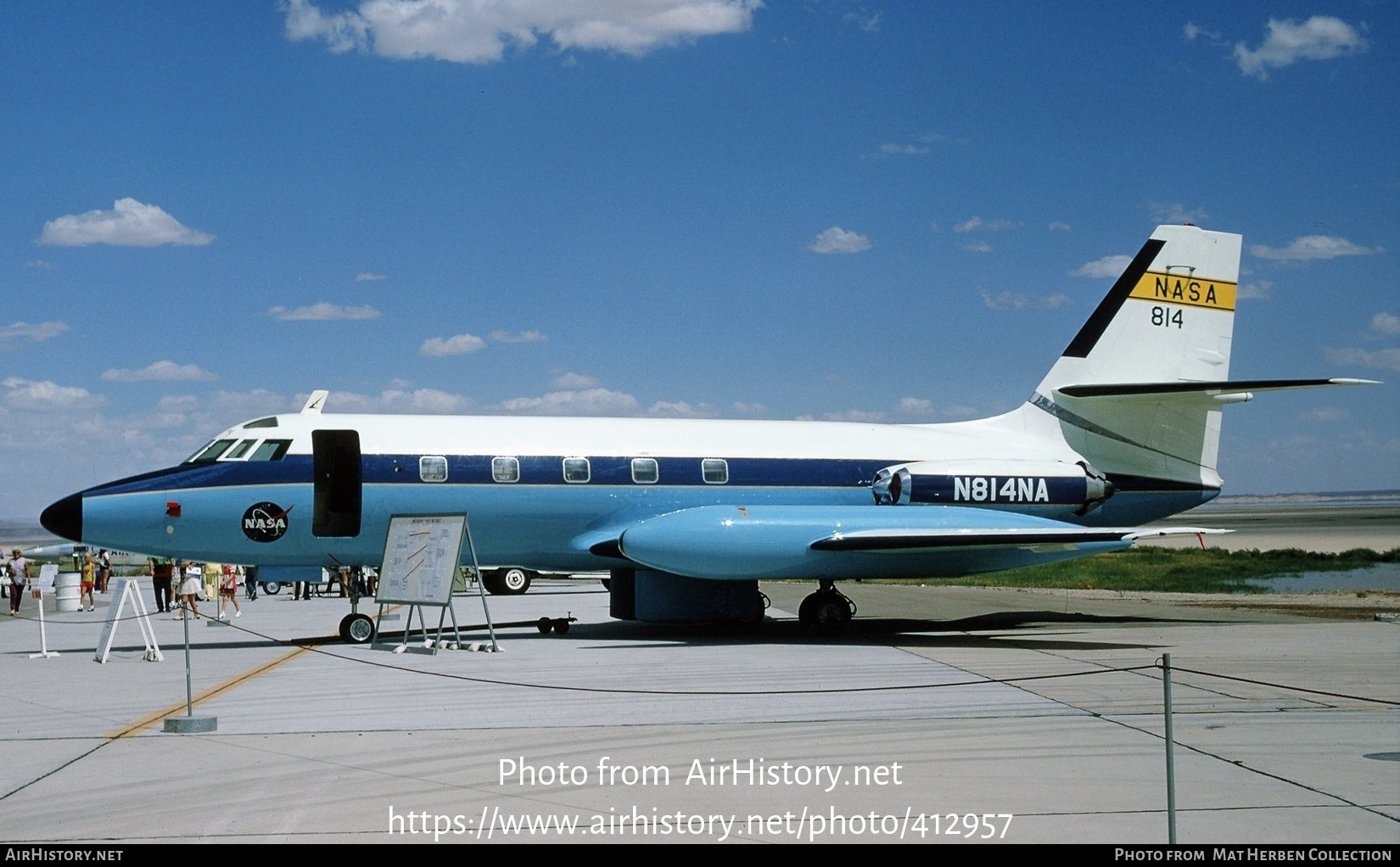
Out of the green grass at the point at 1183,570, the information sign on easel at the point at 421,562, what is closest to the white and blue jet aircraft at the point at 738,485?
the information sign on easel at the point at 421,562

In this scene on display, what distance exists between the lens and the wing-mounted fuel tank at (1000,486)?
864 inches

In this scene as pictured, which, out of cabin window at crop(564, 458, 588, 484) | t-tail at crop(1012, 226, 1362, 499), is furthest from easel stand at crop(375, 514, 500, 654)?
t-tail at crop(1012, 226, 1362, 499)

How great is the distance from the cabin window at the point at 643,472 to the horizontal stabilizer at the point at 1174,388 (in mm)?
8314

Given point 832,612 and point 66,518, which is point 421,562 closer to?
point 66,518

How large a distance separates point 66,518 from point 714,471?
32.7 ft

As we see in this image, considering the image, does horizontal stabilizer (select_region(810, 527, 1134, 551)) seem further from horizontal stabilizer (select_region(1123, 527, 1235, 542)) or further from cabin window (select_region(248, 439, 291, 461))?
cabin window (select_region(248, 439, 291, 461))

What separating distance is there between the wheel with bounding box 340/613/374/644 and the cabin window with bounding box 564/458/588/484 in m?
3.87

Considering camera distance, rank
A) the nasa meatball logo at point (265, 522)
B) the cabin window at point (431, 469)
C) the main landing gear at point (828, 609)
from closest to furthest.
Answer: the nasa meatball logo at point (265, 522) < the cabin window at point (431, 469) < the main landing gear at point (828, 609)

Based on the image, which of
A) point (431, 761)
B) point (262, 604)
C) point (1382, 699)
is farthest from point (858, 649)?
point (262, 604)

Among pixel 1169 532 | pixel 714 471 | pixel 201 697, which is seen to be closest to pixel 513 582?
pixel 714 471

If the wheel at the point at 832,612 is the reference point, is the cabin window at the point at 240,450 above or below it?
above

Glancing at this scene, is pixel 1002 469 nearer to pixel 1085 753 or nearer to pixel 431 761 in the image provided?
pixel 1085 753

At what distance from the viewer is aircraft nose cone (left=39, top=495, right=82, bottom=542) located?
1847 cm

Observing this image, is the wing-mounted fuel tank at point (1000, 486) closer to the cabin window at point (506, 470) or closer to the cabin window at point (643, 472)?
the cabin window at point (643, 472)
